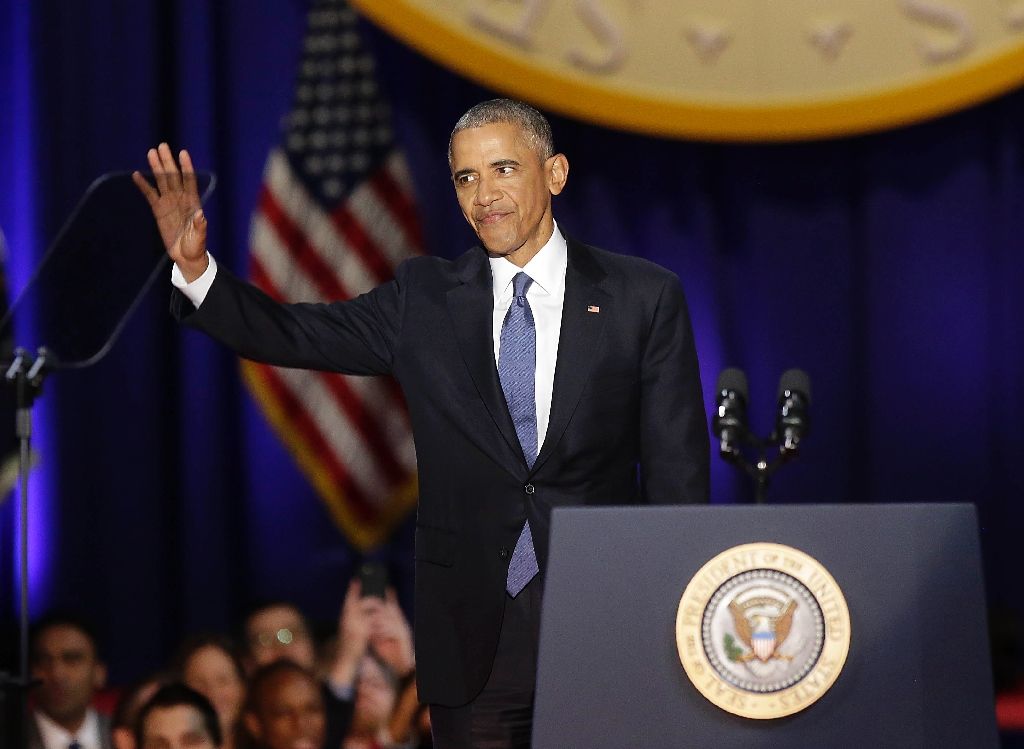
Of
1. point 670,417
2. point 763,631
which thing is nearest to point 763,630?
point 763,631

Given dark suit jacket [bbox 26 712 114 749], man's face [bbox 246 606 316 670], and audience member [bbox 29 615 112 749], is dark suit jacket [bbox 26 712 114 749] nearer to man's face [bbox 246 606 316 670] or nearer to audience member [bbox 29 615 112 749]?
audience member [bbox 29 615 112 749]

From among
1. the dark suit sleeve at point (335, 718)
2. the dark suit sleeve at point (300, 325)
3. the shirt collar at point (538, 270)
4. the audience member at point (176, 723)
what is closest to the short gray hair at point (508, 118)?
the shirt collar at point (538, 270)

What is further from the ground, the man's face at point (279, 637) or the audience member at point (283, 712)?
the man's face at point (279, 637)

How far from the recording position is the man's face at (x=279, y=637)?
4.17 m

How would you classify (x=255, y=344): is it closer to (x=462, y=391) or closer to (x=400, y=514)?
(x=462, y=391)

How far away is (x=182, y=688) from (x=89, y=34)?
2.21 metres

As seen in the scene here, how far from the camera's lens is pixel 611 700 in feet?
4.62

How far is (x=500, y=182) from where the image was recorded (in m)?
2.00

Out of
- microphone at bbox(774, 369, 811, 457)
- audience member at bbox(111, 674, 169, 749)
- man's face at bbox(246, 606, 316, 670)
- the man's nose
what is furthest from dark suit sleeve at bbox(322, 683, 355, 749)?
the man's nose

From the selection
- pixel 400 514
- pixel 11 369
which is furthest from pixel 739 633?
pixel 400 514

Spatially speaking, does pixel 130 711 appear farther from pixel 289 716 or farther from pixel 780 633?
pixel 780 633

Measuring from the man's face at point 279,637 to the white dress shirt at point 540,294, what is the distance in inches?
91.4

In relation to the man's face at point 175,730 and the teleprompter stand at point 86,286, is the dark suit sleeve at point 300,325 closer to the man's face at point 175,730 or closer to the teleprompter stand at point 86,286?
the teleprompter stand at point 86,286

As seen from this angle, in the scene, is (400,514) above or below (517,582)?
above
